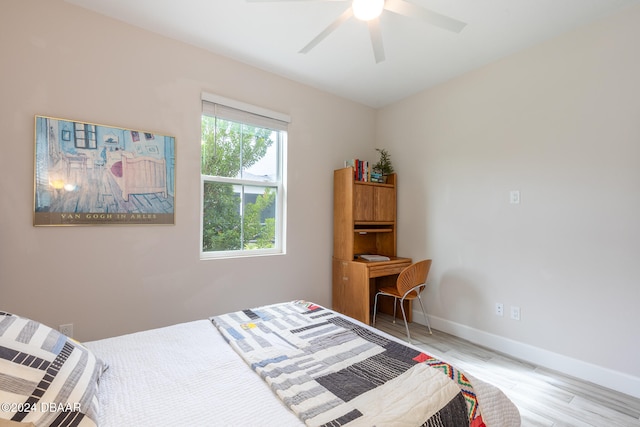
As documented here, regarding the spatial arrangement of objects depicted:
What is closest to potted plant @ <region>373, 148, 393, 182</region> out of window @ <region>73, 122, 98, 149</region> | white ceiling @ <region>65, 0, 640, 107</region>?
white ceiling @ <region>65, 0, 640, 107</region>

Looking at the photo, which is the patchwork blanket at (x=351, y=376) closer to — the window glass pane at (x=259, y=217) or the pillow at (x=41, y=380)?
the pillow at (x=41, y=380)

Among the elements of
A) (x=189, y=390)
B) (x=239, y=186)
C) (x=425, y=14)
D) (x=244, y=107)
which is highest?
(x=425, y=14)

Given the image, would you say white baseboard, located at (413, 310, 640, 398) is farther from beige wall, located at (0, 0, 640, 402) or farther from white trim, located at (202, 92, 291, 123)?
white trim, located at (202, 92, 291, 123)

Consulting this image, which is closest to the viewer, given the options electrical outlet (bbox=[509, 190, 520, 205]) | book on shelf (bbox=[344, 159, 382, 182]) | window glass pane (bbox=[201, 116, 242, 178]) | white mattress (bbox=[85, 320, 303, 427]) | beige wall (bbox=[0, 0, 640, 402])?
white mattress (bbox=[85, 320, 303, 427])

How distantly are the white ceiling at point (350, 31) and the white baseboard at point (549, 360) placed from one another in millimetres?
2520

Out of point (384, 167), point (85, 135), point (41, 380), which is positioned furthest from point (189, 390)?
point (384, 167)

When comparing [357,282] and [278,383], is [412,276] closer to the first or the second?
[357,282]

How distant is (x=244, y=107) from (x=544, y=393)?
322 centimetres

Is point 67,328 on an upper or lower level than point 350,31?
lower

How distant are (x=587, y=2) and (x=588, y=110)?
0.71 metres

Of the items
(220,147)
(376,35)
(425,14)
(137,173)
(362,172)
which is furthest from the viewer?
(362,172)

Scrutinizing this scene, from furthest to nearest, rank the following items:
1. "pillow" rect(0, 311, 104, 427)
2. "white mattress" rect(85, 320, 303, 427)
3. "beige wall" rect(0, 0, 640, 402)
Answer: "beige wall" rect(0, 0, 640, 402)
"white mattress" rect(85, 320, 303, 427)
"pillow" rect(0, 311, 104, 427)

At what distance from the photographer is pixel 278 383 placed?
1098mm

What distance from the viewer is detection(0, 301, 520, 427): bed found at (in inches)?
36.8
